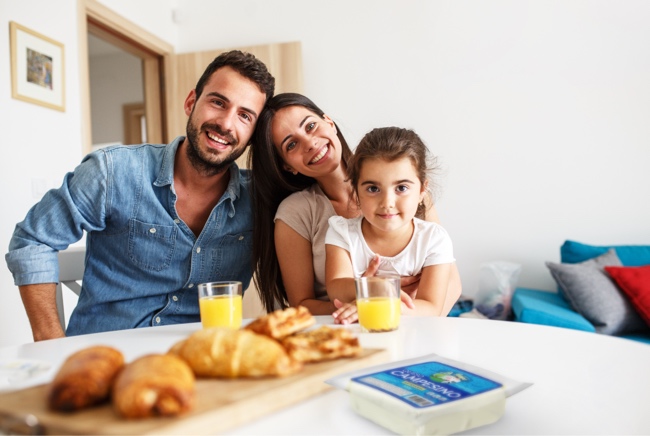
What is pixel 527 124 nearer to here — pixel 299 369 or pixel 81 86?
pixel 81 86

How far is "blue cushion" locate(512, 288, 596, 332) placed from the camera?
2.51m

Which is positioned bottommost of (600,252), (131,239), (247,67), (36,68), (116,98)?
(600,252)

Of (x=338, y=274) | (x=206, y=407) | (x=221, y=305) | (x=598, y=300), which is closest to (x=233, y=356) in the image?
(x=206, y=407)

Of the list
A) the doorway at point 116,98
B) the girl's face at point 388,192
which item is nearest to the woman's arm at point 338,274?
the girl's face at point 388,192

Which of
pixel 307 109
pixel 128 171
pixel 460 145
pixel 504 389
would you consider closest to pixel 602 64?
pixel 460 145

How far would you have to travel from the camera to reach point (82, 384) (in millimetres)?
503

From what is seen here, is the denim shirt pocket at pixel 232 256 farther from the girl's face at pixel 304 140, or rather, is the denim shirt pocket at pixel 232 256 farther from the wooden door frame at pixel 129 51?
the wooden door frame at pixel 129 51

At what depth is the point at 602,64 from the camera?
342 centimetres

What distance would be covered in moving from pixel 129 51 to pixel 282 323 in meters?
3.86

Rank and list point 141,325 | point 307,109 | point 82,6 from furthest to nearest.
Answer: point 82,6, point 307,109, point 141,325


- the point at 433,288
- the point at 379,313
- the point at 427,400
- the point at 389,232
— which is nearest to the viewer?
the point at 427,400

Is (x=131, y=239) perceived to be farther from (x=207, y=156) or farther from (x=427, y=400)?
(x=427, y=400)

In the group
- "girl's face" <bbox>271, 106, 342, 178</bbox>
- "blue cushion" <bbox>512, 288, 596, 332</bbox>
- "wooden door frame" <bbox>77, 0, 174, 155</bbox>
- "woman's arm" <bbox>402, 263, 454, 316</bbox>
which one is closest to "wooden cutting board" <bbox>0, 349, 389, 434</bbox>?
"woman's arm" <bbox>402, 263, 454, 316</bbox>

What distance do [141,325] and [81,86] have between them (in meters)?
2.21
